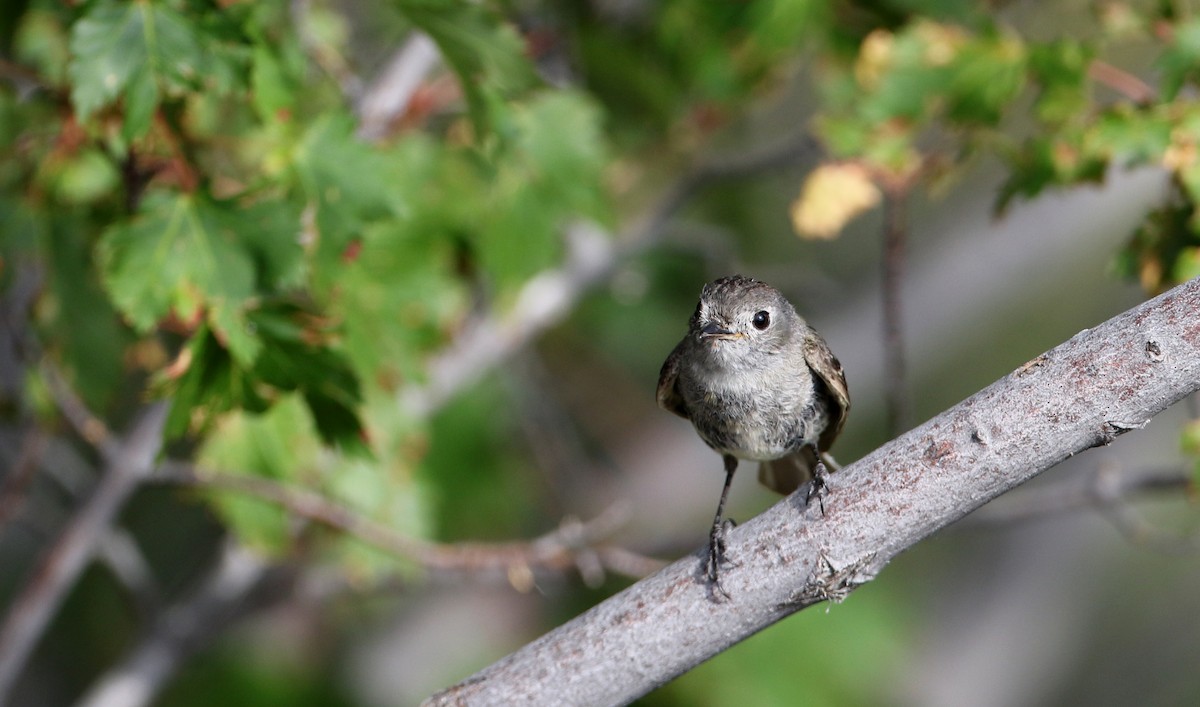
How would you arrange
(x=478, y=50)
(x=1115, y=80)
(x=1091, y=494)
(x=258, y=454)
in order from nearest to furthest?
(x=478, y=50), (x=1115, y=80), (x=258, y=454), (x=1091, y=494)

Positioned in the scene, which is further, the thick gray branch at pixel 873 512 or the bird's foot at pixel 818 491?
the bird's foot at pixel 818 491

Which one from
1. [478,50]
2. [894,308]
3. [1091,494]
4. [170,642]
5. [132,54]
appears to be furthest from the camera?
[170,642]

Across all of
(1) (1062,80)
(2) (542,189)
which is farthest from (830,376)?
(2) (542,189)

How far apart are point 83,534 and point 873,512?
258cm

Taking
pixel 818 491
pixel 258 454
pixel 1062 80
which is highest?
pixel 1062 80

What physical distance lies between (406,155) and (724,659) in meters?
3.15

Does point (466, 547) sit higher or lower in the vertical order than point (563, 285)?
lower

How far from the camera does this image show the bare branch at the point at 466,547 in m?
3.33

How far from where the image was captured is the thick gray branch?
183 cm

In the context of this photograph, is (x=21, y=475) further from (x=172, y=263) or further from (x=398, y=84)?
(x=398, y=84)

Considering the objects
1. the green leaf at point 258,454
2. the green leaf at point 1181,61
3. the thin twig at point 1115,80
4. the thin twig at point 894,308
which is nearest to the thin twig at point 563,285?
the green leaf at point 258,454

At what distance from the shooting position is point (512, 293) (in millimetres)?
3801

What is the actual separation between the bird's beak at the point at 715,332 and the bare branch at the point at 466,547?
812 millimetres

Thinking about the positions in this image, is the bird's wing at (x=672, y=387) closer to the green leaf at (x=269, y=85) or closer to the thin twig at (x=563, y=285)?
the green leaf at (x=269, y=85)
